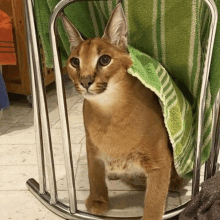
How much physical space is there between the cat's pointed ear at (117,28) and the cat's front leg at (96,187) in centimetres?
32

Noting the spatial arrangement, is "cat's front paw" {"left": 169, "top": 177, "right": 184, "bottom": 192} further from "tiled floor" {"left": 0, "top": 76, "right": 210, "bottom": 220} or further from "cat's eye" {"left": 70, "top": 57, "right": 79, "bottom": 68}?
"cat's eye" {"left": 70, "top": 57, "right": 79, "bottom": 68}

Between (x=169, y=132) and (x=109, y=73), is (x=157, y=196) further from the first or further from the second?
(x=109, y=73)

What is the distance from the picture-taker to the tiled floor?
36.6 inches

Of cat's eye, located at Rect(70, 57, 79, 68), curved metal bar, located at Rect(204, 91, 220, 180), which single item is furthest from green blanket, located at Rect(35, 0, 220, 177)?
cat's eye, located at Rect(70, 57, 79, 68)

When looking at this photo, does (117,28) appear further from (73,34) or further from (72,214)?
(72,214)

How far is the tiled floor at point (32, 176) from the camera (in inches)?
36.6

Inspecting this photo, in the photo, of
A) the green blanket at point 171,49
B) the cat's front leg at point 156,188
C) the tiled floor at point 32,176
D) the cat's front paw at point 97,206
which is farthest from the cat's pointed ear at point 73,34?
the cat's front paw at point 97,206

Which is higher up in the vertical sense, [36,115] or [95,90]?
[95,90]

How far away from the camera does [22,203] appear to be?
38.2 inches

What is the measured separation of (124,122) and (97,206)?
0.29 m

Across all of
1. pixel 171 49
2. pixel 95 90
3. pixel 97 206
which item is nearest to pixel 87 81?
pixel 95 90

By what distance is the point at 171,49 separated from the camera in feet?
2.64

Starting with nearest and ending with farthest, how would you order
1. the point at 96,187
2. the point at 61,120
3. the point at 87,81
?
the point at 87,81, the point at 61,120, the point at 96,187

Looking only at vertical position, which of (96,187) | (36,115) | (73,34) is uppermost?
(73,34)
